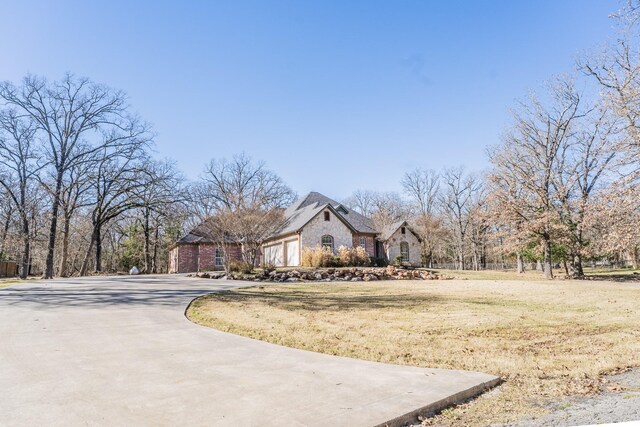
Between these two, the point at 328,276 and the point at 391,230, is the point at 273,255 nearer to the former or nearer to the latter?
the point at 391,230

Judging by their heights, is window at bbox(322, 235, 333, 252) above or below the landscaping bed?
above

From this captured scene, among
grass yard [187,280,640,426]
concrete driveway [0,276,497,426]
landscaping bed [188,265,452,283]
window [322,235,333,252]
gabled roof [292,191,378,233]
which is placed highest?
gabled roof [292,191,378,233]

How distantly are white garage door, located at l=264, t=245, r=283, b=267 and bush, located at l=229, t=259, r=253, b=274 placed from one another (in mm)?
11725

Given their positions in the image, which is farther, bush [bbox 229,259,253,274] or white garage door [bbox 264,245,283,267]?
white garage door [bbox 264,245,283,267]

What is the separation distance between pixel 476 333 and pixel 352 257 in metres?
21.1

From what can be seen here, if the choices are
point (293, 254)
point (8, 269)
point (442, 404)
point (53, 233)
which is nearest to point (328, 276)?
point (293, 254)

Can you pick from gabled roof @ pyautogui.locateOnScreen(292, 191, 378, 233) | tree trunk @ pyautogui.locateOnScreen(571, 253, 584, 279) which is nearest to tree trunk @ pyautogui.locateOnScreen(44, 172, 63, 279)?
gabled roof @ pyautogui.locateOnScreen(292, 191, 378, 233)

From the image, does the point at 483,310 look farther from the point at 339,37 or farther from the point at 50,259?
the point at 50,259

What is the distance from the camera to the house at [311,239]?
31750 mm

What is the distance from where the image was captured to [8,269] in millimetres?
35688

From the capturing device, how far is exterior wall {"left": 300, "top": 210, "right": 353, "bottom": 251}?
1229 inches

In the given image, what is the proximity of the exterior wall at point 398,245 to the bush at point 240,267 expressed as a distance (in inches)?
830

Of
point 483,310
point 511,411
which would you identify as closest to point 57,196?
point 483,310

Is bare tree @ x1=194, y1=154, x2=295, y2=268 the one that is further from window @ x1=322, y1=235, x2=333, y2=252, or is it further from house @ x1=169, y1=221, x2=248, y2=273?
house @ x1=169, y1=221, x2=248, y2=273
